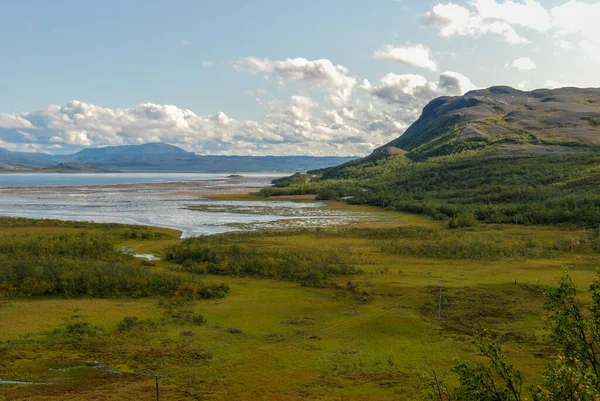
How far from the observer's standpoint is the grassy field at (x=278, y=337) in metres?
25.9

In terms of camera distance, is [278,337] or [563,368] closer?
[563,368]

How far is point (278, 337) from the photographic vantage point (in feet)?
110

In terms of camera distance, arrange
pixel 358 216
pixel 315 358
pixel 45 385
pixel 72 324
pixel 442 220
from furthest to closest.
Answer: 1. pixel 358 216
2. pixel 442 220
3. pixel 72 324
4. pixel 315 358
5. pixel 45 385

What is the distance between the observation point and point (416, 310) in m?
40.1

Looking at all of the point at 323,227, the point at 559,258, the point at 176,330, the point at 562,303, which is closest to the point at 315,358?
the point at 176,330

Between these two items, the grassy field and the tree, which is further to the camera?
the grassy field

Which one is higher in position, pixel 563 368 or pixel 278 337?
pixel 563 368

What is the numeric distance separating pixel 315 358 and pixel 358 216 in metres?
95.4

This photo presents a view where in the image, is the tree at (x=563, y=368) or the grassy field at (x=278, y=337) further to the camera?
the grassy field at (x=278, y=337)

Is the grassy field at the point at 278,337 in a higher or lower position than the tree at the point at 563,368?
lower

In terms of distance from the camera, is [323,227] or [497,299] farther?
[323,227]

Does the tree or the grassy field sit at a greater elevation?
the tree

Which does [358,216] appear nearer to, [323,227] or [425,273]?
[323,227]

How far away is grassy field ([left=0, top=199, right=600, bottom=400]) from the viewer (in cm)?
2591
